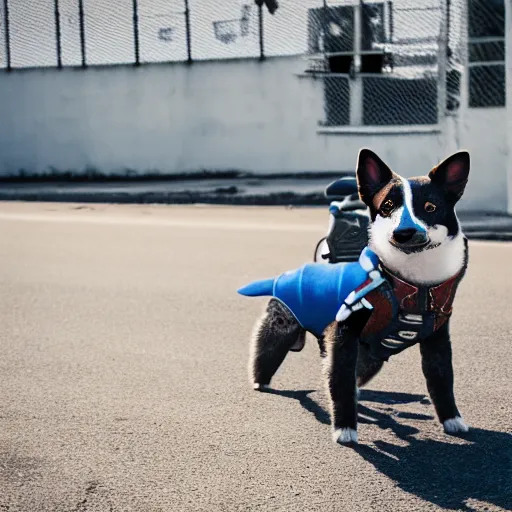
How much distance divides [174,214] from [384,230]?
1192cm

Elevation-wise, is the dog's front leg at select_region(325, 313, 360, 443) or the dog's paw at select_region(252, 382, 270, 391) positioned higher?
the dog's front leg at select_region(325, 313, 360, 443)

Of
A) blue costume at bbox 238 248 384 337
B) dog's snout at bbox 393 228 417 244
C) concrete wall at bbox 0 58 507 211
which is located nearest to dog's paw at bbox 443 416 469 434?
blue costume at bbox 238 248 384 337

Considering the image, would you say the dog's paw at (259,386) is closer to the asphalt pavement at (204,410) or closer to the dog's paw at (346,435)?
the asphalt pavement at (204,410)

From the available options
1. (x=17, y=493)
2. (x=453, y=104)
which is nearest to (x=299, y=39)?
(x=453, y=104)

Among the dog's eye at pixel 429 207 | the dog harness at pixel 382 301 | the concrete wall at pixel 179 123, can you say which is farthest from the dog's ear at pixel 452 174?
the concrete wall at pixel 179 123

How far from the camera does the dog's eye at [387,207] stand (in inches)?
183

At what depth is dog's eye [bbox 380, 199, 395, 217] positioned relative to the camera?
183 inches

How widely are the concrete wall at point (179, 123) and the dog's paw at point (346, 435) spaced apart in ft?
49.8

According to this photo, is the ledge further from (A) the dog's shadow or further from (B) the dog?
(B) the dog

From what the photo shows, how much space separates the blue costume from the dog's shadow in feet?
2.14

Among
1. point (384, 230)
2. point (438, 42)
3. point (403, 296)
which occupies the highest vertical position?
point (438, 42)

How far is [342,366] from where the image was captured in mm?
4895

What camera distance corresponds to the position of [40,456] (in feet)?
16.8

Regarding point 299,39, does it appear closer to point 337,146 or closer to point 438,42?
point 337,146
